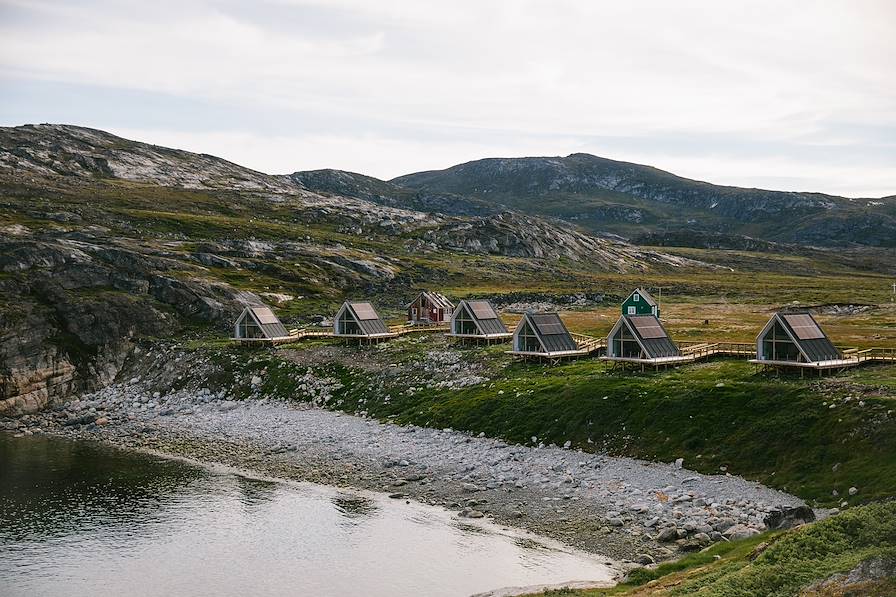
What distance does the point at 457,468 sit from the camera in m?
61.3

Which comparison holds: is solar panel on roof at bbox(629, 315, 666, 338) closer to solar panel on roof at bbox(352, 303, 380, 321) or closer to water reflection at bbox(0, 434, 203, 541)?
solar panel on roof at bbox(352, 303, 380, 321)

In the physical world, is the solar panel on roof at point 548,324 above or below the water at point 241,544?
above

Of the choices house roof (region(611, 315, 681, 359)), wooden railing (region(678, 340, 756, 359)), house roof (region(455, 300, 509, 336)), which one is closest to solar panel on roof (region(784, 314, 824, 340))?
wooden railing (region(678, 340, 756, 359))

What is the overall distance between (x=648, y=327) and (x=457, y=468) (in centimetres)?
2615

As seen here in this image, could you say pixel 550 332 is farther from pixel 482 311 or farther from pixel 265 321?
pixel 265 321

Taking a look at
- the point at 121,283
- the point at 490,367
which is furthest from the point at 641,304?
the point at 121,283

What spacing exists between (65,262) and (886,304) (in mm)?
147739

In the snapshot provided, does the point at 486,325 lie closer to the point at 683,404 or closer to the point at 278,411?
the point at 278,411

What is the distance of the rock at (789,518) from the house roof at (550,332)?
42481 millimetres

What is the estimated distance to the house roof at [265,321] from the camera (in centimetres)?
10611

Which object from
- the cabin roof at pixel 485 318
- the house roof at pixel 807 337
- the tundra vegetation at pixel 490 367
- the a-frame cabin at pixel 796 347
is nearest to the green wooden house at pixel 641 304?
the tundra vegetation at pixel 490 367

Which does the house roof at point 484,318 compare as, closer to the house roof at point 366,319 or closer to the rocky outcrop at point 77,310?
the house roof at point 366,319

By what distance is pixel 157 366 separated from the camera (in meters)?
103

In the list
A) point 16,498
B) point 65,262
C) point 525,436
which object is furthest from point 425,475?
point 65,262
